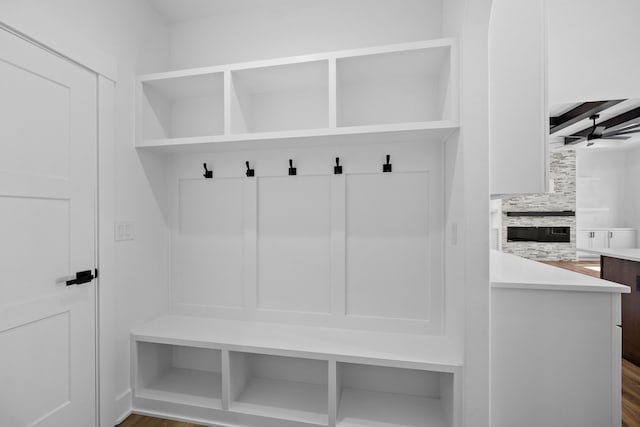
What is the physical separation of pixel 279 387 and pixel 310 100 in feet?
6.25

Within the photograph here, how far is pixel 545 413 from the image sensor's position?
5.03 ft

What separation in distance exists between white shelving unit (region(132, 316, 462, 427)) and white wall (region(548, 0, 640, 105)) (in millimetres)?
2152

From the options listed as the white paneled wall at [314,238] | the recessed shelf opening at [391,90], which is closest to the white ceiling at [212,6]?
the recessed shelf opening at [391,90]

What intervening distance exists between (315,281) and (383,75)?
4.54 ft

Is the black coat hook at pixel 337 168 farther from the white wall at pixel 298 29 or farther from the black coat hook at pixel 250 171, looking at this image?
the white wall at pixel 298 29

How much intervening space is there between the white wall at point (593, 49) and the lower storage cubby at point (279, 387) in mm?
2712

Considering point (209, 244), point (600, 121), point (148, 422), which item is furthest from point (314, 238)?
point (600, 121)

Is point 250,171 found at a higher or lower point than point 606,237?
higher

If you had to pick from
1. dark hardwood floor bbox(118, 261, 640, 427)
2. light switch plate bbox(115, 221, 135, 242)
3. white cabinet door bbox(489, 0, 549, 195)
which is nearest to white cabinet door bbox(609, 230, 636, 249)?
dark hardwood floor bbox(118, 261, 640, 427)

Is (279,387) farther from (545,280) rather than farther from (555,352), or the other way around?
(545,280)

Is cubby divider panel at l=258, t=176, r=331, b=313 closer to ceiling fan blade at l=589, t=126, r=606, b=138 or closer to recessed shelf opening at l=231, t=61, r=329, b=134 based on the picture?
recessed shelf opening at l=231, t=61, r=329, b=134

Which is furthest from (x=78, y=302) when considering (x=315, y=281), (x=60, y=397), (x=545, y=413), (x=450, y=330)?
(x=545, y=413)

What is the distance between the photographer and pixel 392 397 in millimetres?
1978

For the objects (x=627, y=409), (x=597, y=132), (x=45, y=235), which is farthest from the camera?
(x=597, y=132)
